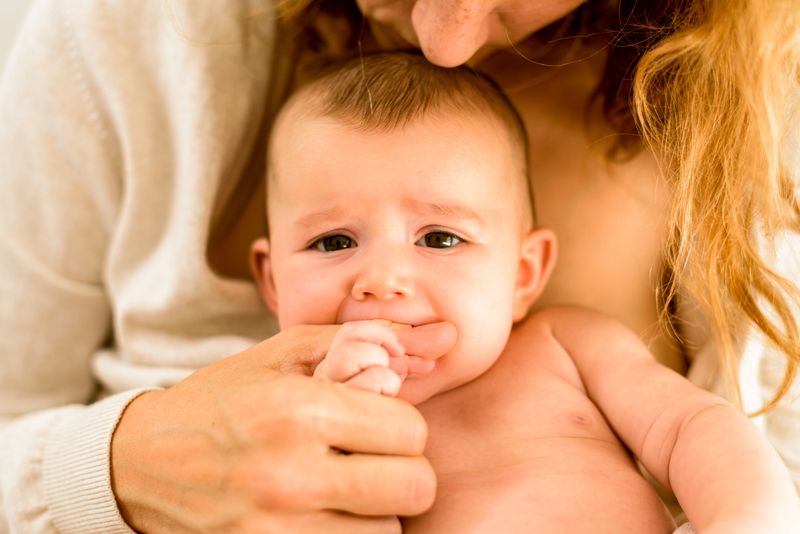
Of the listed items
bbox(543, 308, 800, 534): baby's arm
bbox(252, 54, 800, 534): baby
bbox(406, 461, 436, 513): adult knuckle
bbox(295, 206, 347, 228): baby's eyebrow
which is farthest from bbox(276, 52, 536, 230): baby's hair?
bbox(406, 461, 436, 513): adult knuckle

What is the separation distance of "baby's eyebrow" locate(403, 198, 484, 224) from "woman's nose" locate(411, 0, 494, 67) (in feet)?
0.57

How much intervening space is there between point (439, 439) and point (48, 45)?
0.81 metres

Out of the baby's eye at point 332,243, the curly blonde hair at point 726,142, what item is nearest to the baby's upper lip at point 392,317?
the baby's eye at point 332,243

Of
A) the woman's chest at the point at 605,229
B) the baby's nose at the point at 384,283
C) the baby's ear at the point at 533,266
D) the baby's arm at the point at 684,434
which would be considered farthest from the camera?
the woman's chest at the point at 605,229

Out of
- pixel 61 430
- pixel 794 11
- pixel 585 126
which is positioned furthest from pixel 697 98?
pixel 61 430

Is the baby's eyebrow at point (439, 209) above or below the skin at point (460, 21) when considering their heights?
below

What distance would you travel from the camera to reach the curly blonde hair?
0.96 m

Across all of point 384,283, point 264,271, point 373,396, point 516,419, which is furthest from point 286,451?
point 264,271

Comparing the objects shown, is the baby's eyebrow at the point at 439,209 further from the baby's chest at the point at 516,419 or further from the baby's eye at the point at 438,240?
the baby's chest at the point at 516,419

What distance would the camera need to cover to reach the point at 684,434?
36.4 inches

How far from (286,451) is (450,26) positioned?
51 centimetres

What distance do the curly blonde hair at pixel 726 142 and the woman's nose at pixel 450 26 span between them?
0.21 metres

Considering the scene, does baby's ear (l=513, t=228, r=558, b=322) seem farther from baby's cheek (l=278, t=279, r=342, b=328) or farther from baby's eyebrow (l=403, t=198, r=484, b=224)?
baby's cheek (l=278, t=279, r=342, b=328)

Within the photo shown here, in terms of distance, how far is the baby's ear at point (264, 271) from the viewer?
1.19 m
